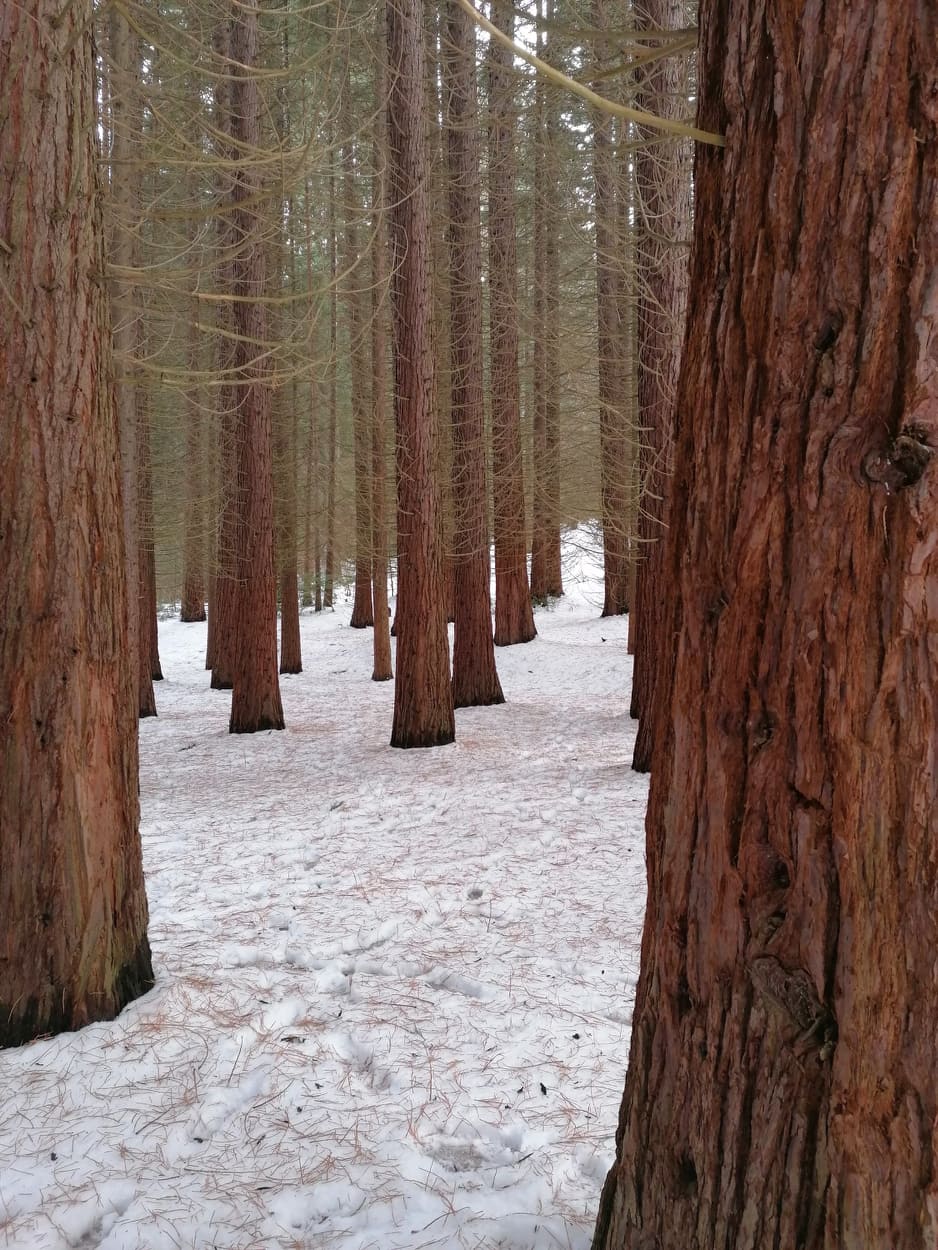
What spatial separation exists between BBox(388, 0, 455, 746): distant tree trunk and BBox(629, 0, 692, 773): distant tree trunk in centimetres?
212

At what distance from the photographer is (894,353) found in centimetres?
128

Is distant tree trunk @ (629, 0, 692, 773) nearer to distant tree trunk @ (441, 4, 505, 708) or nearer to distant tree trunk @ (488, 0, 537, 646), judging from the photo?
distant tree trunk @ (441, 4, 505, 708)

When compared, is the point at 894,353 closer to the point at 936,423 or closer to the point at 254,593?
the point at 936,423

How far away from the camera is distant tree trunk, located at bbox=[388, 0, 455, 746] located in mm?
8414

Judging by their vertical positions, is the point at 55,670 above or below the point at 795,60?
below

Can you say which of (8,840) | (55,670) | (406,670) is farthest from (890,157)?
(406,670)

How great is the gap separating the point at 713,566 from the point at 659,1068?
3.25 ft

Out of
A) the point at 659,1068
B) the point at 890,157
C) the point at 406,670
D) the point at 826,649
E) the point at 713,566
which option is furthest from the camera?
the point at 406,670

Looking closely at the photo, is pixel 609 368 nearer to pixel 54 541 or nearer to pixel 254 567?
pixel 254 567

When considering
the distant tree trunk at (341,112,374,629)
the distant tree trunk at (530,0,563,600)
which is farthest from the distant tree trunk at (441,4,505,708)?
the distant tree trunk at (341,112,374,629)

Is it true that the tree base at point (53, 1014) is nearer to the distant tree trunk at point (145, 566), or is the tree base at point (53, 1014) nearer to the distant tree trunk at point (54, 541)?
the distant tree trunk at point (54, 541)

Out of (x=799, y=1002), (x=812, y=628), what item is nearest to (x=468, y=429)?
(x=812, y=628)

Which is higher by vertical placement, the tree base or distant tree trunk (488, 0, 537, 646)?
distant tree trunk (488, 0, 537, 646)

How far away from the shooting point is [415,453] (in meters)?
8.70
